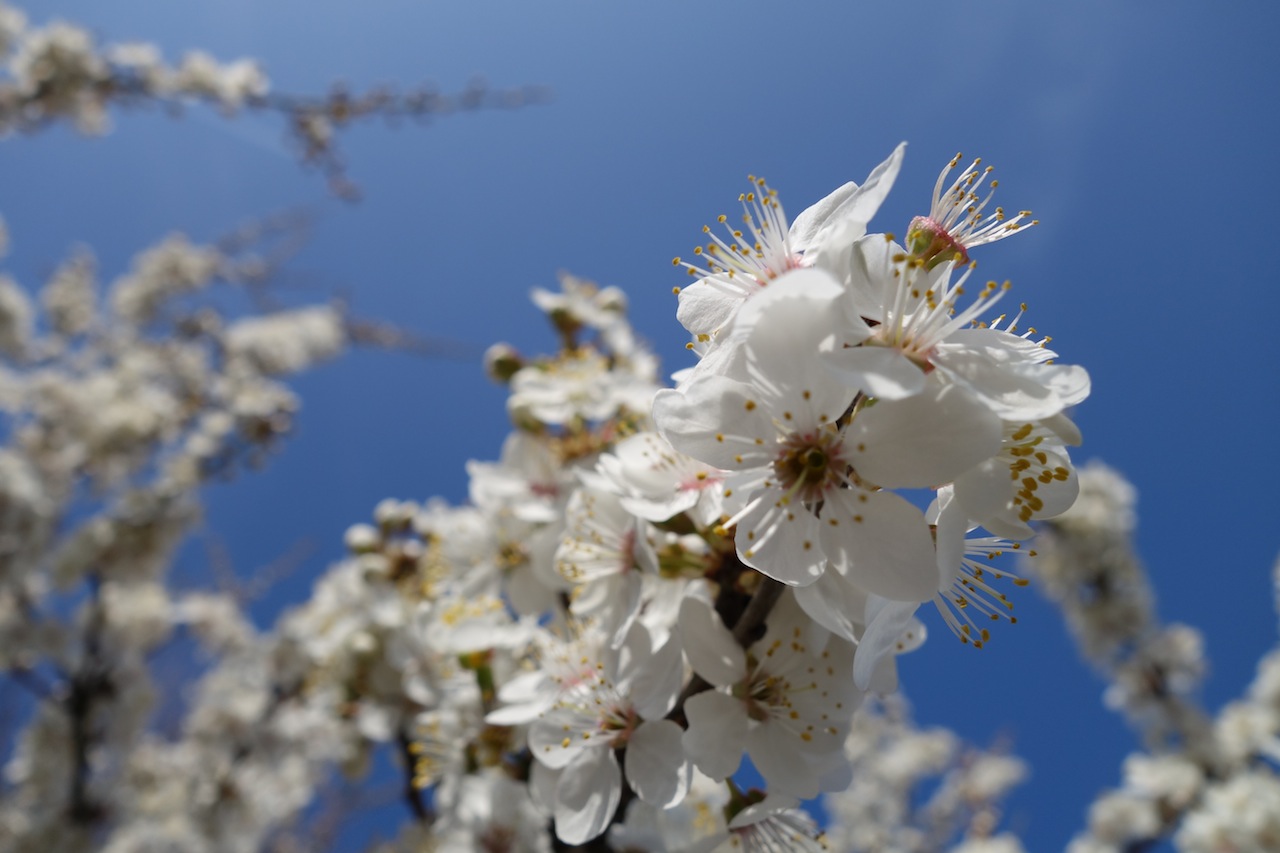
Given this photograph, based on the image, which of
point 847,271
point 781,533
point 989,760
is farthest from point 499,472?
point 989,760

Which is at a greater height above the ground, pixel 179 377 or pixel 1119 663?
pixel 179 377

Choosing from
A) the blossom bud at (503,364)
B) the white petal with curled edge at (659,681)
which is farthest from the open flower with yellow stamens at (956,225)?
the blossom bud at (503,364)

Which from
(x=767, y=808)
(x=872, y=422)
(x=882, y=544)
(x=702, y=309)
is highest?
(x=702, y=309)

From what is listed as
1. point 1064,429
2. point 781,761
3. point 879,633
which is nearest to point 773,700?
point 781,761

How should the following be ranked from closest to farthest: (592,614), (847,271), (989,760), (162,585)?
(847,271), (592,614), (162,585), (989,760)

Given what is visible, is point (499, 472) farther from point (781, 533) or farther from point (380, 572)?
point (781, 533)

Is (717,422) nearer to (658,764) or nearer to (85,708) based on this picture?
(658,764)
